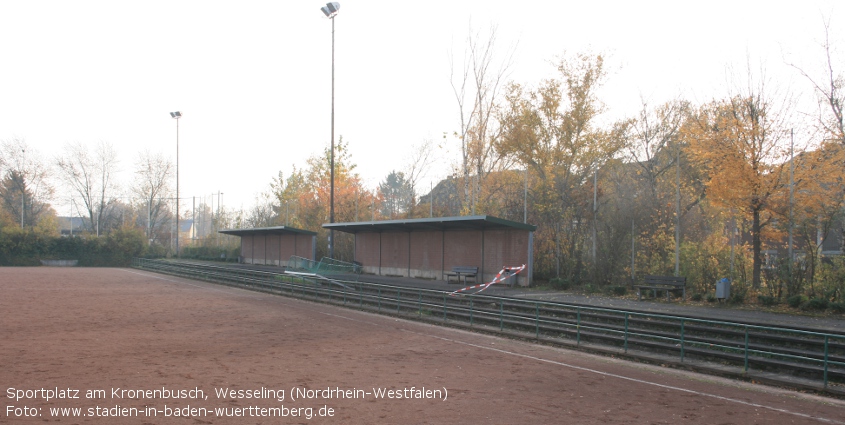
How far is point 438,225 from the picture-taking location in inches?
990

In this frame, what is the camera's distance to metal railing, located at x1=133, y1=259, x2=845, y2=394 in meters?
10.2

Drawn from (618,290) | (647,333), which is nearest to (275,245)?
(618,290)


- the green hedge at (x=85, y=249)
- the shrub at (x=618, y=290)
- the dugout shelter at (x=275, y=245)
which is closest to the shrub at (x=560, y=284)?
the shrub at (x=618, y=290)

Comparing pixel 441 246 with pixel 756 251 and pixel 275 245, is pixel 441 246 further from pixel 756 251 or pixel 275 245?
pixel 275 245

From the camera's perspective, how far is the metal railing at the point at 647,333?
1018cm

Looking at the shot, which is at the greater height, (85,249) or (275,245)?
(275,245)

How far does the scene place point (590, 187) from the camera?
987 inches

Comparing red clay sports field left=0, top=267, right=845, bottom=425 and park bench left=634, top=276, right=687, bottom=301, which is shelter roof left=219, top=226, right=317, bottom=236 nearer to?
red clay sports field left=0, top=267, right=845, bottom=425

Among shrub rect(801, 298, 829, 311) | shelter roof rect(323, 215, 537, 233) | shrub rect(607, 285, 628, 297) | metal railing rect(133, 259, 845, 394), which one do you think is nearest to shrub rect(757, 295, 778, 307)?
shrub rect(801, 298, 829, 311)

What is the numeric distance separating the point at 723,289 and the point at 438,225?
11402mm

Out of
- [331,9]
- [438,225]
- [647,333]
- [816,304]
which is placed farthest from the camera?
[331,9]

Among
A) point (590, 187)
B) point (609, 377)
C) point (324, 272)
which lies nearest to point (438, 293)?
point (609, 377)

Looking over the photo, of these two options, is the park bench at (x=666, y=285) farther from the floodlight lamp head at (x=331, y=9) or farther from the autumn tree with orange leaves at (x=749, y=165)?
the floodlight lamp head at (x=331, y=9)

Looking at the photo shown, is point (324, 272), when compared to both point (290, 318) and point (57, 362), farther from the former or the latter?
point (57, 362)
